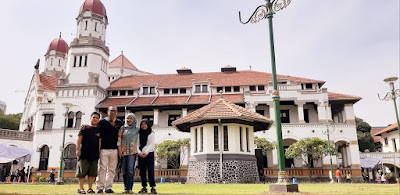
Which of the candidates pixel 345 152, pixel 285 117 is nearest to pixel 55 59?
pixel 285 117

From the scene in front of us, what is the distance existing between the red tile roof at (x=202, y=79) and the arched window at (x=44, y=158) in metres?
10.2

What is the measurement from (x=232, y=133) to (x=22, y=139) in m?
28.4

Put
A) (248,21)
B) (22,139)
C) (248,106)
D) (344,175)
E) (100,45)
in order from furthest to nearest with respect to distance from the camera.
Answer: (100,45) < (22,139) < (248,106) < (344,175) < (248,21)

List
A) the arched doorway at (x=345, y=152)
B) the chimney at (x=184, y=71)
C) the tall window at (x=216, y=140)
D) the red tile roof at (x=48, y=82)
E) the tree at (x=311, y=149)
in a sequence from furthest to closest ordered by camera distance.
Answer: the chimney at (x=184, y=71) < the red tile roof at (x=48, y=82) < the arched doorway at (x=345, y=152) < the tree at (x=311, y=149) < the tall window at (x=216, y=140)

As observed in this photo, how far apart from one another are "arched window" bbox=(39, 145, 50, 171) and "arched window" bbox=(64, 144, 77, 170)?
9.21 feet

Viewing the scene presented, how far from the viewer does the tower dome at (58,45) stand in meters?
50.3

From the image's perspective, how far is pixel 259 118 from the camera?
18359 millimetres

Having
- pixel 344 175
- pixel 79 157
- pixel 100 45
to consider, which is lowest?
pixel 344 175

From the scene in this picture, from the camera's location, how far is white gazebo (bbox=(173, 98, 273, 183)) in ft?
58.5

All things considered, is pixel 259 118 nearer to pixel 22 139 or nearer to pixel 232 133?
pixel 232 133

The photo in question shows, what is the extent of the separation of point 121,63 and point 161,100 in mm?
18333

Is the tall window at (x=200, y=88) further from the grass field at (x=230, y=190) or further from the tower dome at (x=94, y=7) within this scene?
the grass field at (x=230, y=190)

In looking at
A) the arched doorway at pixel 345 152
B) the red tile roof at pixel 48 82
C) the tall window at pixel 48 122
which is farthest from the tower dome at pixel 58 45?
the arched doorway at pixel 345 152

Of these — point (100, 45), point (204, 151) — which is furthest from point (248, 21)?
point (100, 45)
